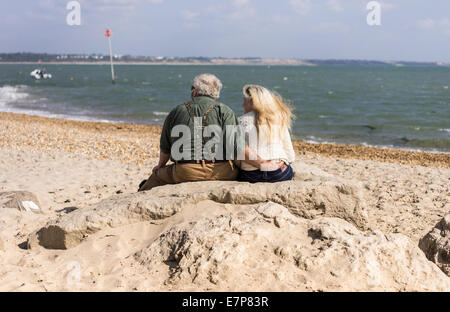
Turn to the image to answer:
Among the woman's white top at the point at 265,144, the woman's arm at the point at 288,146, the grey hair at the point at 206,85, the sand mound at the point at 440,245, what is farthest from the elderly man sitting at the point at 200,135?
the sand mound at the point at 440,245

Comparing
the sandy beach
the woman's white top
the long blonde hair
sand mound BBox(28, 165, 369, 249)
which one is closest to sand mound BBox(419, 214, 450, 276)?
the sandy beach

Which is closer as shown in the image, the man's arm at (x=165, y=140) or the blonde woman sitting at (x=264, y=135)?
the blonde woman sitting at (x=264, y=135)

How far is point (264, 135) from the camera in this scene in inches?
180

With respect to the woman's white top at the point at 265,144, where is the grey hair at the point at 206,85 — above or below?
above

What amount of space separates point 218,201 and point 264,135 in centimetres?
90

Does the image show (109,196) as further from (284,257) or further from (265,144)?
(284,257)

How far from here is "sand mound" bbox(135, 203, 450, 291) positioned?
3217mm

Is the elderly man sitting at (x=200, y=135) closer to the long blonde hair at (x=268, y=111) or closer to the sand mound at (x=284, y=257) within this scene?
the long blonde hair at (x=268, y=111)

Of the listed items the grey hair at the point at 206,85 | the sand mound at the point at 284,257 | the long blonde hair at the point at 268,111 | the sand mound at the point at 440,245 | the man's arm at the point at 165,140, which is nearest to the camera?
the sand mound at the point at 284,257

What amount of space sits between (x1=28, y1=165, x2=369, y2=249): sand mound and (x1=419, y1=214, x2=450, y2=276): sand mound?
727 mm

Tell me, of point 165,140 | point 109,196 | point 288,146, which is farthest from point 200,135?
point 109,196

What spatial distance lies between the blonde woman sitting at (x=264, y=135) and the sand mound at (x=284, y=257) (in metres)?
0.91

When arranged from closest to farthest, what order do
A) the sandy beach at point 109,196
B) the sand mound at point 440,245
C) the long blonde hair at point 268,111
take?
the sandy beach at point 109,196, the sand mound at point 440,245, the long blonde hair at point 268,111

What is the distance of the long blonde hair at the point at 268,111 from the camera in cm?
448
